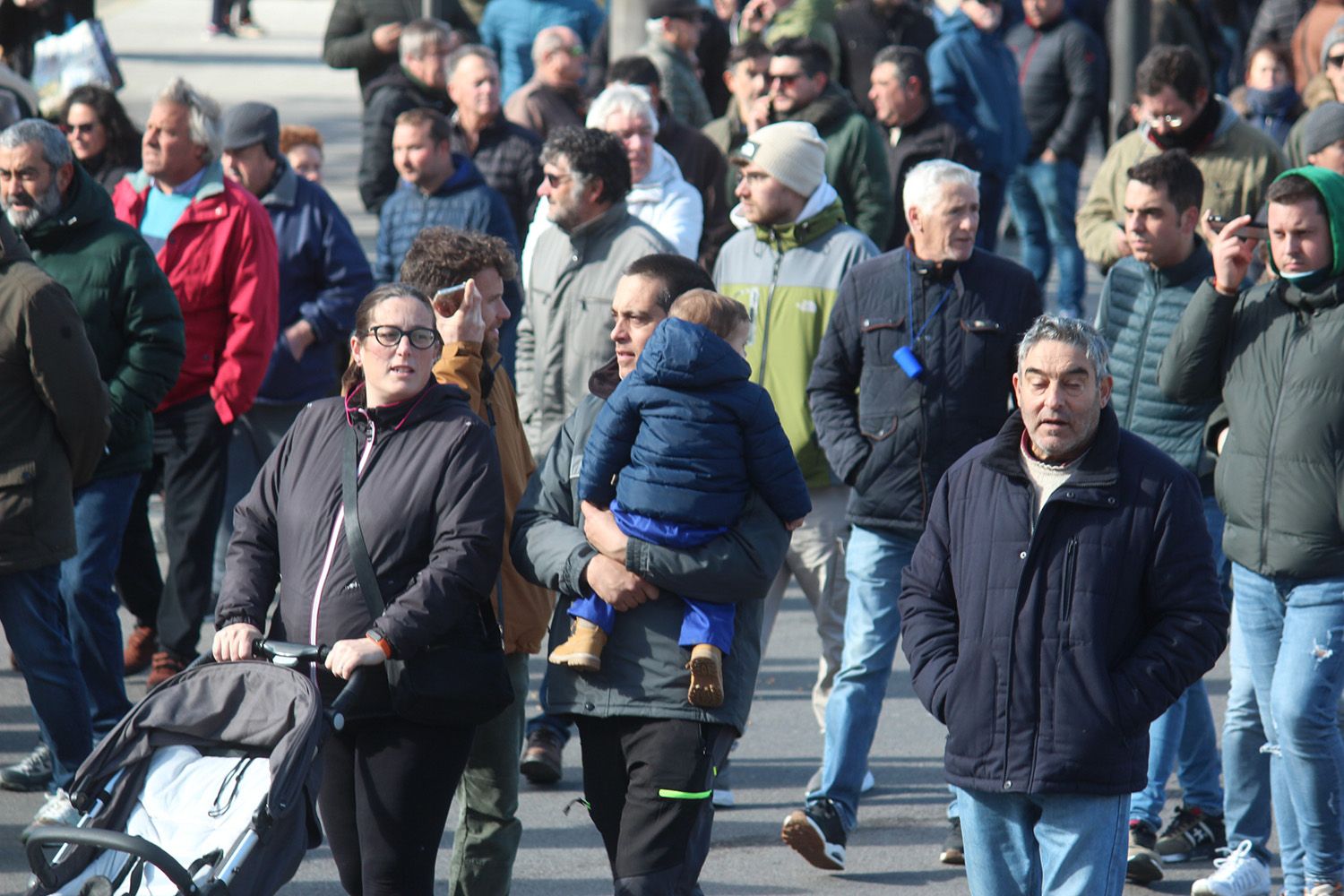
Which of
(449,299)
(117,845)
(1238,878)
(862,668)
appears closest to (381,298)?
(449,299)

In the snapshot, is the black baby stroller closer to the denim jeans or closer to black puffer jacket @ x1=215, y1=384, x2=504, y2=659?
black puffer jacket @ x1=215, y1=384, x2=504, y2=659

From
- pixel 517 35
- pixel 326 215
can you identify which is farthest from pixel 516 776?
pixel 517 35

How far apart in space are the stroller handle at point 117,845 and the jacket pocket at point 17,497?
2018mm

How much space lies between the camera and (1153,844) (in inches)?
232

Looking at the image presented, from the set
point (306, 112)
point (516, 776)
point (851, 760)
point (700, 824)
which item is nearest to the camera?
point (700, 824)

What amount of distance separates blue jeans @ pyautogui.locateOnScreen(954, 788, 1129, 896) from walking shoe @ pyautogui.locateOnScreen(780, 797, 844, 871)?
136 cm

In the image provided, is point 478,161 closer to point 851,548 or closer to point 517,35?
point 517,35

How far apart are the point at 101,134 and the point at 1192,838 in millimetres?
5624

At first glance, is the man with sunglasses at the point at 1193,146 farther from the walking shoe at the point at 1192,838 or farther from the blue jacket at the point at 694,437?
the blue jacket at the point at 694,437

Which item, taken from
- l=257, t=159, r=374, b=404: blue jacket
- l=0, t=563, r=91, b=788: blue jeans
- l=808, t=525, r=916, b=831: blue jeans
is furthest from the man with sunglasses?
l=0, t=563, r=91, b=788: blue jeans

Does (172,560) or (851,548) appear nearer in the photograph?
(851,548)

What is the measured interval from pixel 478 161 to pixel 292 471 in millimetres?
5383

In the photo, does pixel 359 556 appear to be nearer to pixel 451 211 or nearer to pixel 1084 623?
pixel 1084 623

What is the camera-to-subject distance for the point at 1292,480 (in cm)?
514
